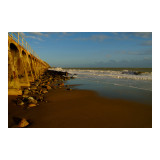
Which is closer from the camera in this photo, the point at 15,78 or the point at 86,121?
the point at 86,121

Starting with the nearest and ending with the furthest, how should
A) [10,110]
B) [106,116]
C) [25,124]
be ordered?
[25,124], [106,116], [10,110]

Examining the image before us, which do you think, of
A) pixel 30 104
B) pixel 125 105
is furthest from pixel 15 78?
pixel 125 105

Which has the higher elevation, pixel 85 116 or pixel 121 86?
pixel 121 86

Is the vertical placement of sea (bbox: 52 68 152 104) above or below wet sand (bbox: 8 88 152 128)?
Answer: above

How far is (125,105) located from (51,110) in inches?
116

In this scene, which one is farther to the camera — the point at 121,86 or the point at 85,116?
the point at 121,86

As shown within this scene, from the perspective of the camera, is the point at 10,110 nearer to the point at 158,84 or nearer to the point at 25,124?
the point at 25,124

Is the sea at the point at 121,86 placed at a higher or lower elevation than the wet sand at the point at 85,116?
higher

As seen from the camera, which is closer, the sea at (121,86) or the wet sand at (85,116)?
the wet sand at (85,116)

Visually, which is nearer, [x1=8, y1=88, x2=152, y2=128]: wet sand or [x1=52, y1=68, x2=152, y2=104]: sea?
[x1=8, y1=88, x2=152, y2=128]: wet sand

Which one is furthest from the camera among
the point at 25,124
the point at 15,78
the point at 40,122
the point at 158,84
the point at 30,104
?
the point at 15,78

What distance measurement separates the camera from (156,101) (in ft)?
14.0
